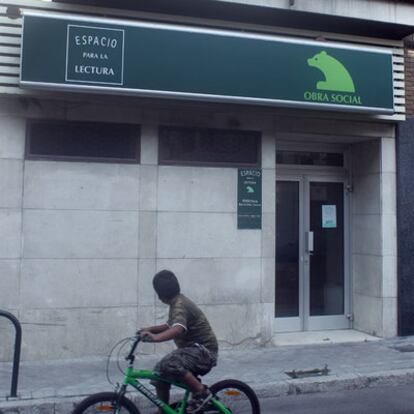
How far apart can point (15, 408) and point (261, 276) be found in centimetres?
399

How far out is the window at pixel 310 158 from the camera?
A: 9797 mm

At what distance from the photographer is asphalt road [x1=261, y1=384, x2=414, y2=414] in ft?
20.6

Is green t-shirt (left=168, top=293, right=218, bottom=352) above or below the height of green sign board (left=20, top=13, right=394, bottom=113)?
below

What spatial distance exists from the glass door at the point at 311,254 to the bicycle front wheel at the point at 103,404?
517 centimetres

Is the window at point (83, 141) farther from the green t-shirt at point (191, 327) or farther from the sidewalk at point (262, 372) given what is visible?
the green t-shirt at point (191, 327)

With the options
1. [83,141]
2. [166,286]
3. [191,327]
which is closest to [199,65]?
[83,141]

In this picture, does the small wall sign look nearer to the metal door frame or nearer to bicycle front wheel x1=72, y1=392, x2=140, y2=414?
the metal door frame

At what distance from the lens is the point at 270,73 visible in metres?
8.36

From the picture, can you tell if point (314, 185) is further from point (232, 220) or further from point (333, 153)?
point (232, 220)

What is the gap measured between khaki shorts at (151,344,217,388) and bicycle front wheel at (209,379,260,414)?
27 cm

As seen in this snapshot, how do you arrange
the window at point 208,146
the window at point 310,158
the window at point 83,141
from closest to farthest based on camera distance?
the window at point 83,141 → the window at point 208,146 → the window at point 310,158

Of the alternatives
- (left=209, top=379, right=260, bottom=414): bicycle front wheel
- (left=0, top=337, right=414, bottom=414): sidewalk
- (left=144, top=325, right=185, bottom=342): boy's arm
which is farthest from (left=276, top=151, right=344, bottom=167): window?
(left=144, top=325, right=185, bottom=342): boy's arm

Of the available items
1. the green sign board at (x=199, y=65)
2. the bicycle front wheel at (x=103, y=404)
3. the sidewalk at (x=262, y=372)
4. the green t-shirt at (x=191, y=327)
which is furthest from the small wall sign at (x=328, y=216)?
the bicycle front wheel at (x=103, y=404)

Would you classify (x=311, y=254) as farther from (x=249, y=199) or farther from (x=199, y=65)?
(x=199, y=65)
